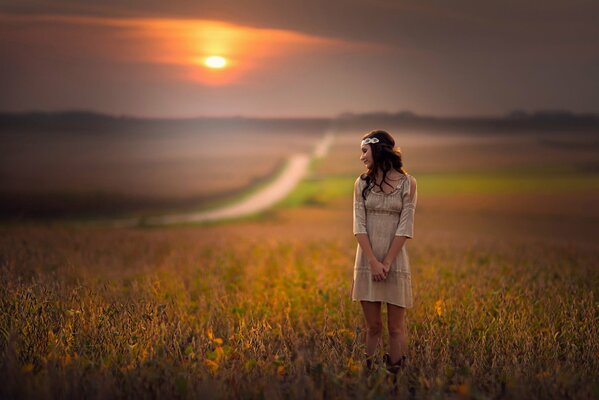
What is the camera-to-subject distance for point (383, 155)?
19.8 feet

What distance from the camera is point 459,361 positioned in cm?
638

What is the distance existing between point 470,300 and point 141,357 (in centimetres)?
460

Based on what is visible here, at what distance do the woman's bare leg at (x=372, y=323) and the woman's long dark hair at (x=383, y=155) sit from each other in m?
1.26

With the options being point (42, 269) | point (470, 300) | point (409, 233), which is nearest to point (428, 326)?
point (470, 300)

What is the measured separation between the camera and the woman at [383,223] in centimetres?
603

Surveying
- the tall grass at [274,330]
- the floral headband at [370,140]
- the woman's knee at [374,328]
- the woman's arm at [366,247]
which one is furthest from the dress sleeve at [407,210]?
the tall grass at [274,330]

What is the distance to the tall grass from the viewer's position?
5328 mm

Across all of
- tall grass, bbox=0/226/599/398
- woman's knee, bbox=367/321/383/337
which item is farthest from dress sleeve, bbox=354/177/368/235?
tall grass, bbox=0/226/599/398

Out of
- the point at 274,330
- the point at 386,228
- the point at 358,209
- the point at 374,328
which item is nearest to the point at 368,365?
the point at 374,328

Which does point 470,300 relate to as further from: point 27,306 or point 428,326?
point 27,306

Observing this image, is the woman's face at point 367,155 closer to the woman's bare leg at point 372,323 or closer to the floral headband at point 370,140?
the floral headband at point 370,140

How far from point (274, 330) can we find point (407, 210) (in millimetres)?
2423

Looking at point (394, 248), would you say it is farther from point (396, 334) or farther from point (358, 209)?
point (396, 334)

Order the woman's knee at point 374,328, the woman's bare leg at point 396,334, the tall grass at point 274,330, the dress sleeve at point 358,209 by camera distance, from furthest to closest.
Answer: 1. the woman's knee at point 374,328
2. the woman's bare leg at point 396,334
3. the dress sleeve at point 358,209
4. the tall grass at point 274,330
